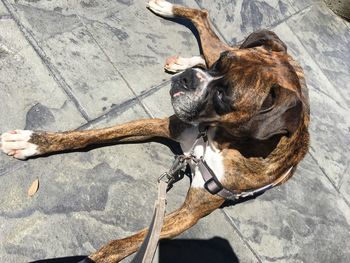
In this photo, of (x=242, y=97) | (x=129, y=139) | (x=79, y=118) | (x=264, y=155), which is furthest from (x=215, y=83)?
(x=79, y=118)

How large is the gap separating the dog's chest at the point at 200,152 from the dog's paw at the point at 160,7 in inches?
61.1

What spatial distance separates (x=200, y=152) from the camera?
12.0 ft

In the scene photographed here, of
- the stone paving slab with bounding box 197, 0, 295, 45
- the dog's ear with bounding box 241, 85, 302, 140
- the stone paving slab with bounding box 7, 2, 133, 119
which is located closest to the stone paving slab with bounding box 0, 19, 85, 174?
the stone paving slab with bounding box 7, 2, 133, 119

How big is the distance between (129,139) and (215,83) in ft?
3.33

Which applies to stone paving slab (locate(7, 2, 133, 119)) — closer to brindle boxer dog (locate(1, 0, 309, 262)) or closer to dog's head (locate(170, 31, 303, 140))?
brindle boxer dog (locate(1, 0, 309, 262))

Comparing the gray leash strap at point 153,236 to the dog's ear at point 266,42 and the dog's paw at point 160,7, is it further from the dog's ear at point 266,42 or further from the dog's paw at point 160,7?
the dog's paw at point 160,7

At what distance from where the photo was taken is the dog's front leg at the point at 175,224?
3438 mm

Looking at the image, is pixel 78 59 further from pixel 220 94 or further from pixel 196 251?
pixel 196 251

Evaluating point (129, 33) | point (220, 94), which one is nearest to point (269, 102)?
point (220, 94)

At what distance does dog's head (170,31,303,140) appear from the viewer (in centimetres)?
311

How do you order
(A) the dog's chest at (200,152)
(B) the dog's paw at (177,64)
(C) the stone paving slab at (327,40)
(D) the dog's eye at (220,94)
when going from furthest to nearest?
(C) the stone paving slab at (327,40), (B) the dog's paw at (177,64), (A) the dog's chest at (200,152), (D) the dog's eye at (220,94)

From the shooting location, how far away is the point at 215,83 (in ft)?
10.8

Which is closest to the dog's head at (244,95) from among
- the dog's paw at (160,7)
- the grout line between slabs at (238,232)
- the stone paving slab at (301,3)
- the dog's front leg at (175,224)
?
the dog's front leg at (175,224)

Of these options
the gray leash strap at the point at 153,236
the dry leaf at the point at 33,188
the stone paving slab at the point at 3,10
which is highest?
the gray leash strap at the point at 153,236
